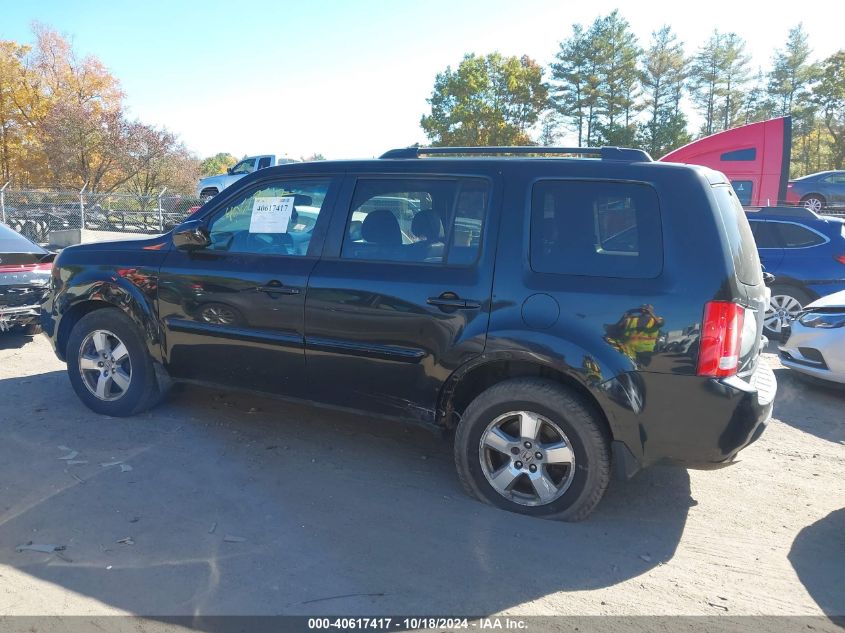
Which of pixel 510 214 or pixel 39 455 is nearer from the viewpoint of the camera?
pixel 510 214

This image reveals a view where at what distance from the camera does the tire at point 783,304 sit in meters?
8.46

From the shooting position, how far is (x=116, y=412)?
16.6ft

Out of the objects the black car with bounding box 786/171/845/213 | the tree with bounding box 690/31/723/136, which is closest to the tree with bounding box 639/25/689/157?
the tree with bounding box 690/31/723/136

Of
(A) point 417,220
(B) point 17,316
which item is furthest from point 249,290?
(B) point 17,316

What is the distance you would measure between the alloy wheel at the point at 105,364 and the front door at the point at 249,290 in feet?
1.47

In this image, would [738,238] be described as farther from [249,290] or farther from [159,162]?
[159,162]

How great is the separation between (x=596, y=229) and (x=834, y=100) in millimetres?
48799

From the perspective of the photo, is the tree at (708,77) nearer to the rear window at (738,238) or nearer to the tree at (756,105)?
the tree at (756,105)

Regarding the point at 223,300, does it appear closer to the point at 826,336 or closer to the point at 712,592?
the point at 712,592

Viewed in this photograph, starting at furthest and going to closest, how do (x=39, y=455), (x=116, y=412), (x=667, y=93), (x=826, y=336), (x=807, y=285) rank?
(x=667, y=93) → (x=807, y=285) → (x=826, y=336) → (x=116, y=412) → (x=39, y=455)

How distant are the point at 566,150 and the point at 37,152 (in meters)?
38.6

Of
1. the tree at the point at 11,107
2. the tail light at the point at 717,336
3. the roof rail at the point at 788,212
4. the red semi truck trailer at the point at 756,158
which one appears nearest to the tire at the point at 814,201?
the red semi truck trailer at the point at 756,158

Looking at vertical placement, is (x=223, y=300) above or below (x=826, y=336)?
above

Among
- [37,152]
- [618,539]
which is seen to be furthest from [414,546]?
[37,152]
